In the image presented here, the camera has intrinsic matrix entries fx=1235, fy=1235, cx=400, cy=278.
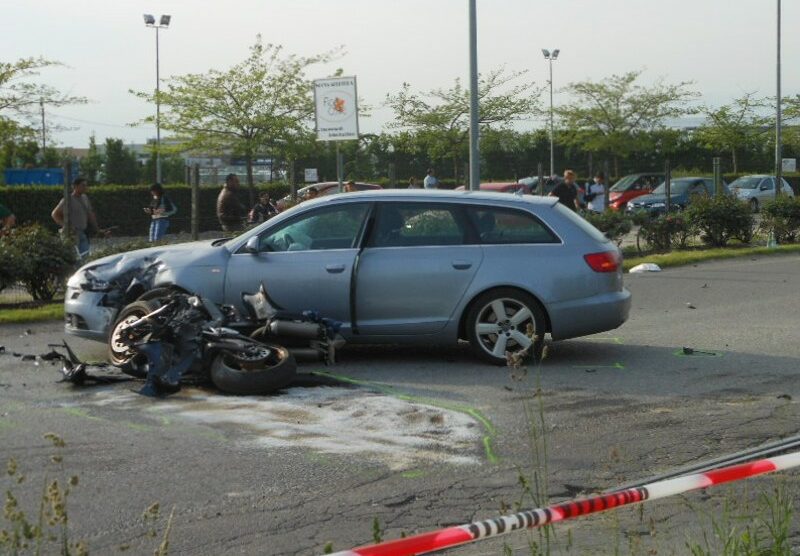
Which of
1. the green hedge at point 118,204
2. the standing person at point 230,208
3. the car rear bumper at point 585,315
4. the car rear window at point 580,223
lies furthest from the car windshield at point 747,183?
the car rear bumper at point 585,315

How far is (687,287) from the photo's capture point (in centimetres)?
1719

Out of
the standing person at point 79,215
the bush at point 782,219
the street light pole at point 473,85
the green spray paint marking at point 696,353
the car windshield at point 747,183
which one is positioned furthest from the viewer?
the car windshield at point 747,183

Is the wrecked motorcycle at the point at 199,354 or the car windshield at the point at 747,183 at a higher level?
the car windshield at the point at 747,183

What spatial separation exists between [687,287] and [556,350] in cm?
655

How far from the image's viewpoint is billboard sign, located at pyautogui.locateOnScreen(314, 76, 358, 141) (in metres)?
17.6

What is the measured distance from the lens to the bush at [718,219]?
2489 centimetres

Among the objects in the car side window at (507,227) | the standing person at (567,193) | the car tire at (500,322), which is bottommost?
the car tire at (500,322)

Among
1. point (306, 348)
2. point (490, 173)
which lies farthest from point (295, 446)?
point (490, 173)

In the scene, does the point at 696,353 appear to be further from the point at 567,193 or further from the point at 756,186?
the point at 756,186

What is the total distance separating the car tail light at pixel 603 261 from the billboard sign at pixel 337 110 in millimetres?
7582

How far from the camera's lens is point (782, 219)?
26797 mm

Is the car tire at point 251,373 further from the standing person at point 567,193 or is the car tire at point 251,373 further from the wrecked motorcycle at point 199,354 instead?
the standing person at point 567,193

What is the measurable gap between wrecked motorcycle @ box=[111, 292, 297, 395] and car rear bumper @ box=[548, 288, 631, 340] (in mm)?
2362

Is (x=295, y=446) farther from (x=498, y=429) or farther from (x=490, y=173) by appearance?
(x=490, y=173)
